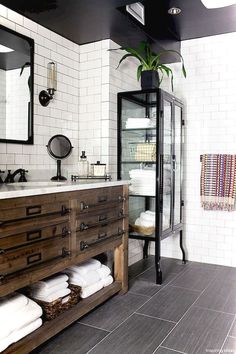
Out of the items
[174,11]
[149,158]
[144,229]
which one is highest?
[174,11]

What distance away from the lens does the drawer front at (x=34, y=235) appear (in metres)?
1.55

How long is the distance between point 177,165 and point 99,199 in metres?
1.48

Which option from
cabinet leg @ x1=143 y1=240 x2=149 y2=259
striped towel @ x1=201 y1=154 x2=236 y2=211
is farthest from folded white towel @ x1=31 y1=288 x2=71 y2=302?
striped towel @ x1=201 y1=154 x2=236 y2=211

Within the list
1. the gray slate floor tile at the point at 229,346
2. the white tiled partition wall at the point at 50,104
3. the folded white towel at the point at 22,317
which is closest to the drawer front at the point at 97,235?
the folded white towel at the point at 22,317

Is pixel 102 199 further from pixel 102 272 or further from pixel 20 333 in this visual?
pixel 20 333

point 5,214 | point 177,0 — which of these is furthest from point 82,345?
point 177,0

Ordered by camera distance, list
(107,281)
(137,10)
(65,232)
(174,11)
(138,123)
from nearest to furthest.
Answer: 1. (65,232)
2. (107,281)
3. (137,10)
4. (174,11)
5. (138,123)

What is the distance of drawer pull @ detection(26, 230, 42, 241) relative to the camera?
1.67m

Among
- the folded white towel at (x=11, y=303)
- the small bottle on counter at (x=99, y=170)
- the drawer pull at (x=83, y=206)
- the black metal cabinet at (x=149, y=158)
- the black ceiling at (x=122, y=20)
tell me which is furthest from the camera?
the black metal cabinet at (x=149, y=158)

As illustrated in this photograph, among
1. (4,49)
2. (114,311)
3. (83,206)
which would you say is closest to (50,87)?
(4,49)

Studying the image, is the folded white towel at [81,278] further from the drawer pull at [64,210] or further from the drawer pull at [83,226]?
the drawer pull at [64,210]

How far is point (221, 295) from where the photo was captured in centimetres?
266

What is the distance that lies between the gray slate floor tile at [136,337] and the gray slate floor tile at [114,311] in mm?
71

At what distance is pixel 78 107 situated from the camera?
126 inches
